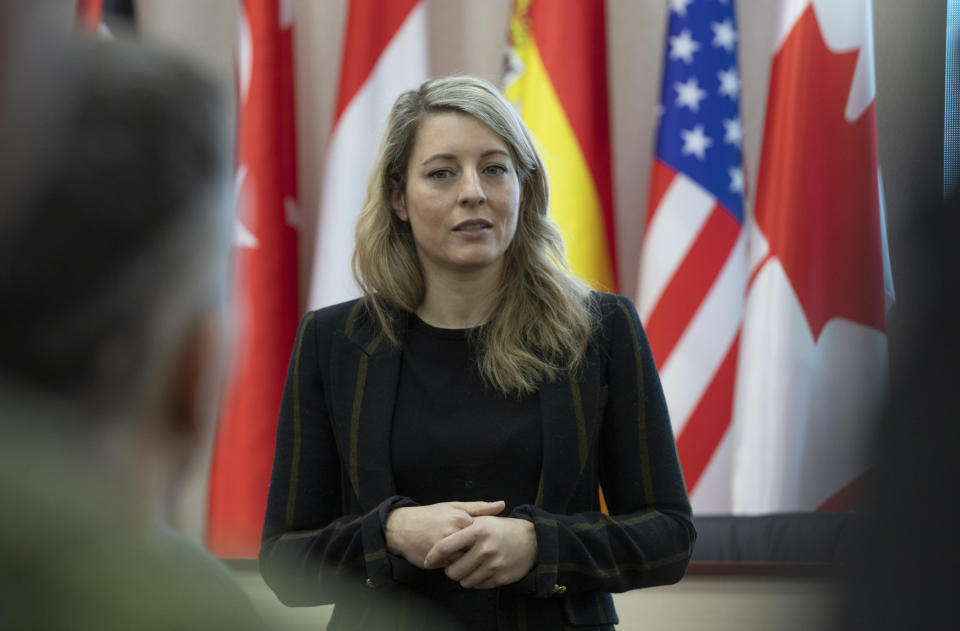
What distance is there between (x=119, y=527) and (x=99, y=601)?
3cm

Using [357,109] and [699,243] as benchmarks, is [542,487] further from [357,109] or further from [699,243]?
[357,109]

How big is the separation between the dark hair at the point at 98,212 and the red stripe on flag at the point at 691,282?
2781 mm

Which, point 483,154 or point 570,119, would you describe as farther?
point 570,119

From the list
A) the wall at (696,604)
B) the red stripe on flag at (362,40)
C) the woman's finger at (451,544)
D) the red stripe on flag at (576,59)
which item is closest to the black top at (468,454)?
the woman's finger at (451,544)

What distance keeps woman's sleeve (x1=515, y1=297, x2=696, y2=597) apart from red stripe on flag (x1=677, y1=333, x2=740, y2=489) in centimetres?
147

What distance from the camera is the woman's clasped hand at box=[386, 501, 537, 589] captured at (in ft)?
5.01

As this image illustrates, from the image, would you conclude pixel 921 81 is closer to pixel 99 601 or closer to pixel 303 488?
pixel 99 601

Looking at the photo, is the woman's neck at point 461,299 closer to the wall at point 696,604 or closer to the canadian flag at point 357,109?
the wall at point 696,604

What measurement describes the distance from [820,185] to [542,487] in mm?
1826

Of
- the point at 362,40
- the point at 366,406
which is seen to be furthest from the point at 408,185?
the point at 362,40

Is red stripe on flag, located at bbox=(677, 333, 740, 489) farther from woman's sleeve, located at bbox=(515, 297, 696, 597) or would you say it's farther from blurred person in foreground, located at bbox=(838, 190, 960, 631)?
blurred person in foreground, located at bbox=(838, 190, 960, 631)

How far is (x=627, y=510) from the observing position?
67.3 inches

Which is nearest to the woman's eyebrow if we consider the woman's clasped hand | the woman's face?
the woman's face

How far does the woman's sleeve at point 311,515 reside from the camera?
1633mm
